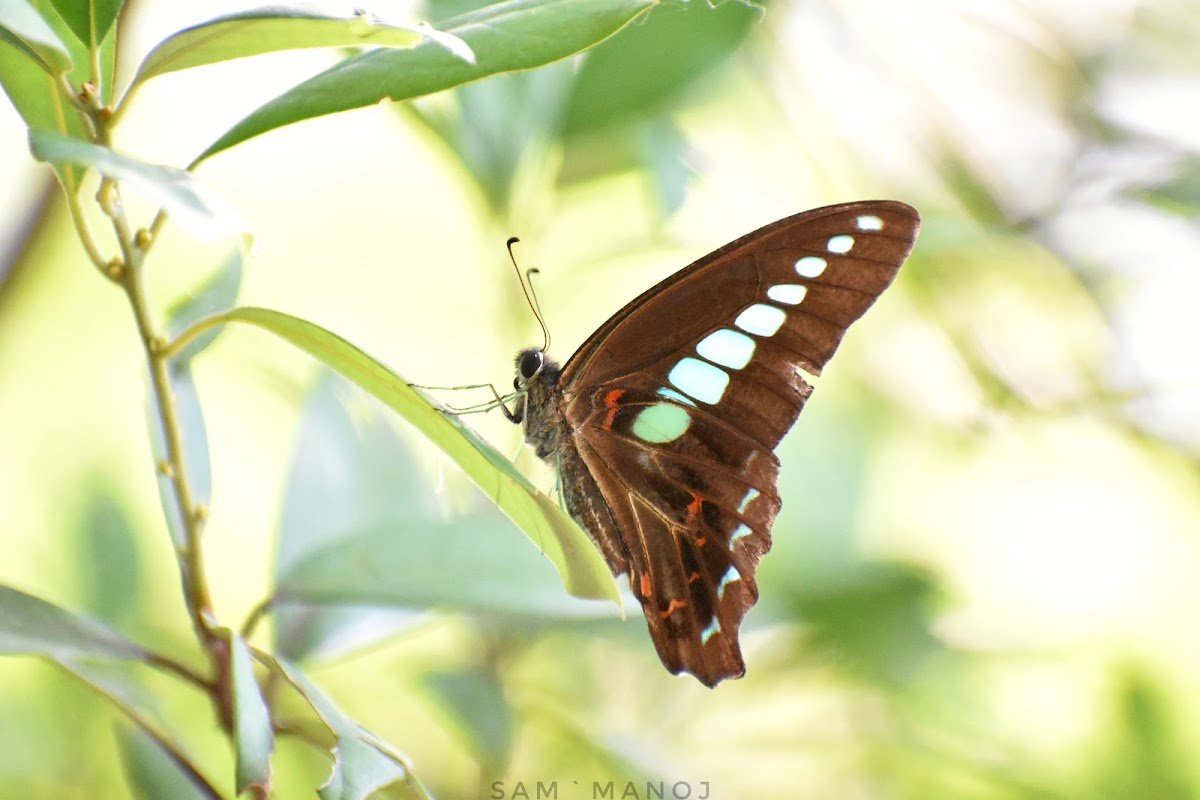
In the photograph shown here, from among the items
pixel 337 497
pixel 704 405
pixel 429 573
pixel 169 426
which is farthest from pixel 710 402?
pixel 169 426

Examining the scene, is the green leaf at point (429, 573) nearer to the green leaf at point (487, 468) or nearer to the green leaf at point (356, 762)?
the green leaf at point (356, 762)

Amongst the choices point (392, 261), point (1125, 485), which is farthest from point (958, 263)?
point (392, 261)

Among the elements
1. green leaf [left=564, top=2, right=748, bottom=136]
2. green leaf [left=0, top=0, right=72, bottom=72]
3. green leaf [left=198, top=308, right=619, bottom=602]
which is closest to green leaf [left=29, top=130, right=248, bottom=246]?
green leaf [left=0, top=0, right=72, bottom=72]

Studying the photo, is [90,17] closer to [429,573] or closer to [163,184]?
[163,184]

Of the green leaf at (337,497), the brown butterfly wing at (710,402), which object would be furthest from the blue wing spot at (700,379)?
the green leaf at (337,497)

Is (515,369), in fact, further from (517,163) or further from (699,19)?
(699,19)

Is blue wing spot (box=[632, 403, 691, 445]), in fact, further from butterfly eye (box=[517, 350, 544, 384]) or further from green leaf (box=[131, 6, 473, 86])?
green leaf (box=[131, 6, 473, 86])
